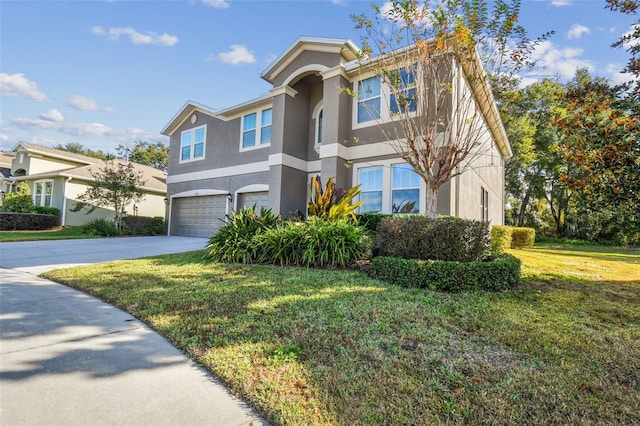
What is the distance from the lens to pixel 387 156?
10.8m

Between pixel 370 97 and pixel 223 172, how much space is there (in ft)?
26.2

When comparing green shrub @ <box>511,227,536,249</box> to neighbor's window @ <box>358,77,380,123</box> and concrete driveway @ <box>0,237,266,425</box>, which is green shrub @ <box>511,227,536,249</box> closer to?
neighbor's window @ <box>358,77,380,123</box>

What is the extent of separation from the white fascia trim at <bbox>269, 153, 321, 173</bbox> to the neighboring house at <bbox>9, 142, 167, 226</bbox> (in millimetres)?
11307

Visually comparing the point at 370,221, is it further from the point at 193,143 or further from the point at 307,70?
the point at 193,143

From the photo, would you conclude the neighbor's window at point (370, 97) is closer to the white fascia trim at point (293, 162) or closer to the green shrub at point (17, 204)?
the white fascia trim at point (293, 162)

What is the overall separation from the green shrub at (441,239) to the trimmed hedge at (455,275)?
459 mm

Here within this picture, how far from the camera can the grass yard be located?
2.30 meters

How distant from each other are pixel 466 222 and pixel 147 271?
6.55m

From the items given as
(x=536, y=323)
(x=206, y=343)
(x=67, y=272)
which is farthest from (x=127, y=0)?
(x=536, y=323)

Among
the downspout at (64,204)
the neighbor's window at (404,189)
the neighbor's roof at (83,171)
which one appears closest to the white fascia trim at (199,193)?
the neighbor's roof at (83,171)

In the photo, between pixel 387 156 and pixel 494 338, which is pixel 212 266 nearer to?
pixel 494 338

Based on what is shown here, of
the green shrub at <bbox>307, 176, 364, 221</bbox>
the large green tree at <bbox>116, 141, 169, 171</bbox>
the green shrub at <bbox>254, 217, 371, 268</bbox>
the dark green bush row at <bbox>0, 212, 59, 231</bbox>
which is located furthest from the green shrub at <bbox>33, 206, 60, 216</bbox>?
the large green tree at <bbox>116, 141, 169, 171</bbox>

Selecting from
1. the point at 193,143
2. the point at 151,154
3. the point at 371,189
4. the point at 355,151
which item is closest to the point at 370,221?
the point at 371,189

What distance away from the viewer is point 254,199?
14.4 meters
